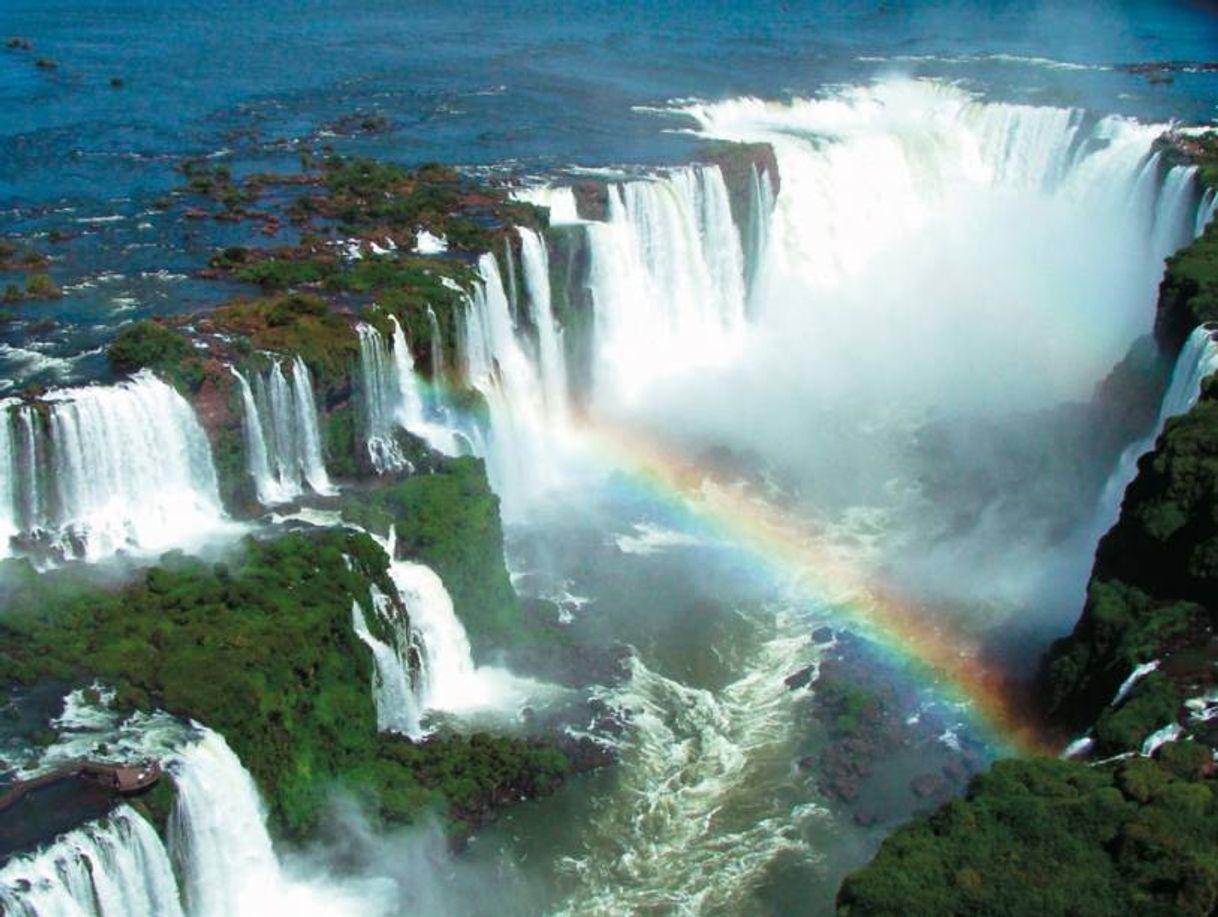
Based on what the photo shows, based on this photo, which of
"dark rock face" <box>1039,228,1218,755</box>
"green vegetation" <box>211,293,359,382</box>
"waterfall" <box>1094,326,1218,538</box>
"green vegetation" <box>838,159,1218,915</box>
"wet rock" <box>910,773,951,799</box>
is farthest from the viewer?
"green vegetation" <box>211,293,359,382</box>

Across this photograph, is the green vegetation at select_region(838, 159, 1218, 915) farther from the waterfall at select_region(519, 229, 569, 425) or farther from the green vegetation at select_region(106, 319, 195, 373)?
the green vegetation at select_region(106, 319, 195, 373)

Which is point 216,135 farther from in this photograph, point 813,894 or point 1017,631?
point 813,894

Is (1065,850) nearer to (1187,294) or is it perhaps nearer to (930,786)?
(930,786)

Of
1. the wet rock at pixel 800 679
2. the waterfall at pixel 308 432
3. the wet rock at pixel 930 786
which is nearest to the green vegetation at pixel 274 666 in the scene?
the waterfall at pixel 308 432

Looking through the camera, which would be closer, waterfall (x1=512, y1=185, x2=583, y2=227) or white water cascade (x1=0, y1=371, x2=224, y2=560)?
white water cascade (x1=0, y1=371, x2=224, y2=560)

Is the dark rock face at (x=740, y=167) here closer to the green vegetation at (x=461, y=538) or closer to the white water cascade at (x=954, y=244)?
the white water cascade at (x=954, y=244)

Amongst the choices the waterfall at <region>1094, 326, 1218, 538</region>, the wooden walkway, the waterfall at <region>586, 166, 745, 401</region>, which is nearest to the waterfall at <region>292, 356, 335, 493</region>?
the wooden walkway
